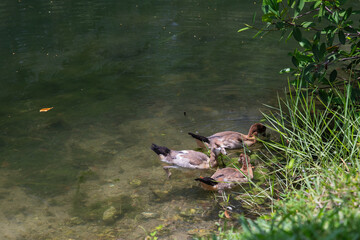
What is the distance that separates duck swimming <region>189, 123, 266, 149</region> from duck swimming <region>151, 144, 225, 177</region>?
248mm

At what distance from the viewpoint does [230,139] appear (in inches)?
259

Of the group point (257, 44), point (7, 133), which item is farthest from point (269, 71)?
point (7, 133)

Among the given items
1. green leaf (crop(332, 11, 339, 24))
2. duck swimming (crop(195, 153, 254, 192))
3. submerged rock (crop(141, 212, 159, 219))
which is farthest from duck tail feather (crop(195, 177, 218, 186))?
green leaf (crop(332, 11, 339, 24))

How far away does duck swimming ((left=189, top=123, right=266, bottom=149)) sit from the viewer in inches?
256

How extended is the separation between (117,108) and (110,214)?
116 inches

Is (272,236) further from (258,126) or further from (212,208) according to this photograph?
(258,126)

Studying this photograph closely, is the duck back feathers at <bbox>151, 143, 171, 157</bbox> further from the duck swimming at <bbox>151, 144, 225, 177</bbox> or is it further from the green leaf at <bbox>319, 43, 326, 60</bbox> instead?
the green leaf at <bbox>319, 43, 326, 60</bbox>

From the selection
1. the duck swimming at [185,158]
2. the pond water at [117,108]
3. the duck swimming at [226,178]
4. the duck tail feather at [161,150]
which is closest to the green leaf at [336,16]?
the duck swimming at [226,178]

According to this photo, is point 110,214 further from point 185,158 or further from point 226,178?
point 226,178

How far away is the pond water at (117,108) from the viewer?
536 cm

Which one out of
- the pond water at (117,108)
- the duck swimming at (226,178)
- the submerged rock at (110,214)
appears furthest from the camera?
the duck swimming at (226,178)

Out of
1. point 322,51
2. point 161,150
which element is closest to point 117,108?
point 161,150

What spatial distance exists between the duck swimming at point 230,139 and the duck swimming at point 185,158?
0.81 ft

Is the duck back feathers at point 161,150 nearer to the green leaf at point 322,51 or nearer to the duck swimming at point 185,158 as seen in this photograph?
the duck swimming at point 185,158
